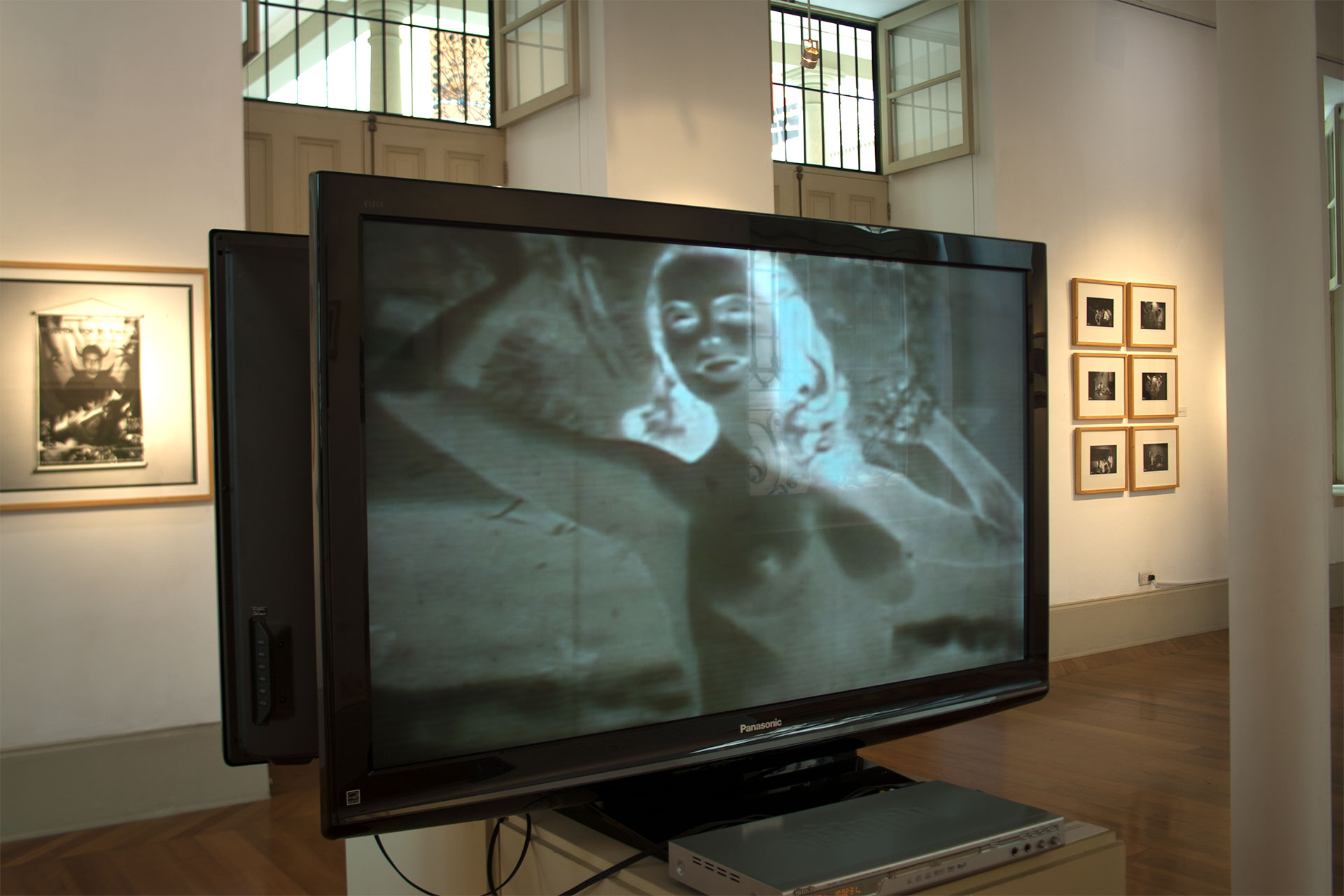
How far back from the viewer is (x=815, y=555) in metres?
1.56

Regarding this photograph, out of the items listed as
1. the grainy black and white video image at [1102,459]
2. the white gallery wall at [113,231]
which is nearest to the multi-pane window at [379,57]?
the white gallery wall at [113,231]

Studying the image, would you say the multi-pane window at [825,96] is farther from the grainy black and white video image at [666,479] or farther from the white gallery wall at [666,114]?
the grainy black and white video image at [666,479]

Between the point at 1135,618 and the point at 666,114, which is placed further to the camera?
the point at 1135,618

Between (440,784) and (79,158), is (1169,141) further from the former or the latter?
Result: (440,784)

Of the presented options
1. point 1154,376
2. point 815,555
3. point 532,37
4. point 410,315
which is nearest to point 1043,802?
point 815,555

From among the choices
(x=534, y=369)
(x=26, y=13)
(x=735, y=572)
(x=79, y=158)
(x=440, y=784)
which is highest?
(x=26, y=13)

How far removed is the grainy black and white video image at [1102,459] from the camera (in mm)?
6328

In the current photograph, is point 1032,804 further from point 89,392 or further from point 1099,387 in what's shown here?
point 89,392

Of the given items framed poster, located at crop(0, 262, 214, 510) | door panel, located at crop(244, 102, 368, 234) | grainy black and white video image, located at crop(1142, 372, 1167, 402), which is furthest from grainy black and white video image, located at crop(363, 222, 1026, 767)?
grainy black and white video image, located at crop(1142, 372, 1167, 402)

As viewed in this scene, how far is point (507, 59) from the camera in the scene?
5508 millimetres

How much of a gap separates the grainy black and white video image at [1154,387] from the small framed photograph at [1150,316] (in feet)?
0.67

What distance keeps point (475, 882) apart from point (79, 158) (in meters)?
3.53

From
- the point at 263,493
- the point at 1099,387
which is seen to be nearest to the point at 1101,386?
the point at 1099,387

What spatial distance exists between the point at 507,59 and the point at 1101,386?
4.22 metres
